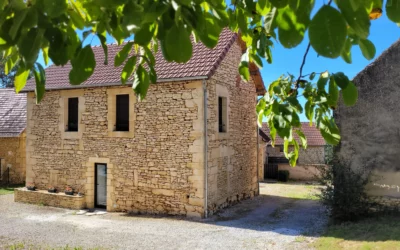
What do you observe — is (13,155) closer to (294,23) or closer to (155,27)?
(155,27)

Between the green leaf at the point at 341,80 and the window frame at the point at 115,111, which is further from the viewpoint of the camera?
the window frame at the point at 115,111

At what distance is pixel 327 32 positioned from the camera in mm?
711

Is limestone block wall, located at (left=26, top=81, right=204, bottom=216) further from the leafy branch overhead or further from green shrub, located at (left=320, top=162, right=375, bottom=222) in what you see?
the leafy branch overhead

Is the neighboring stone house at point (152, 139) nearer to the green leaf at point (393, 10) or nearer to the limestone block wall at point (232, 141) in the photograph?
the limestone block wall at point (232, 141)

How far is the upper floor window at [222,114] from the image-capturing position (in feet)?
38.0

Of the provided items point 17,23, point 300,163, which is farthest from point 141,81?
point 300,163

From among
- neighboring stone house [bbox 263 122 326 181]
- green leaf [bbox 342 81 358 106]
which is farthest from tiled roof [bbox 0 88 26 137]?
green leaf [bbox 342 81 358 106]

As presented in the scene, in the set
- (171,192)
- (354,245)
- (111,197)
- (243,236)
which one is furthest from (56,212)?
(354,245)

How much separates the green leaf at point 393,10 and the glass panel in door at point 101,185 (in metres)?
11.5

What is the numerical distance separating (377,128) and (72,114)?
1014 cm

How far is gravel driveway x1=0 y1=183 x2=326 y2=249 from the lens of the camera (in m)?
7.60

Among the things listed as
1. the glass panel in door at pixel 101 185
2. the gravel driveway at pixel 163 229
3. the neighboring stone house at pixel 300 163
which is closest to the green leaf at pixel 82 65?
the gravel driveway at pixel 163 229

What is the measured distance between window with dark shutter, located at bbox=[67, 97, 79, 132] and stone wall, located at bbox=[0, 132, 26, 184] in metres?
5.63

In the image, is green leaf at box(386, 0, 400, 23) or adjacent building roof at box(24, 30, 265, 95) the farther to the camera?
adjacent building roof at box(24, 30, 265, 95)
